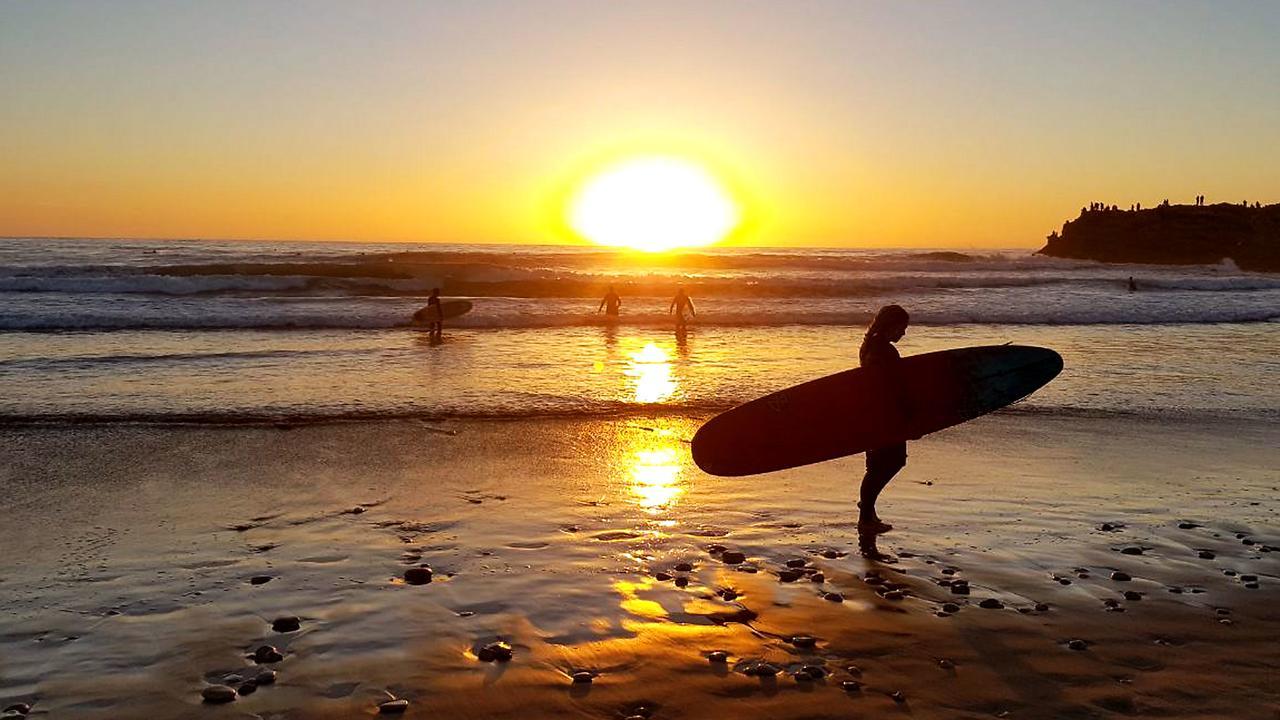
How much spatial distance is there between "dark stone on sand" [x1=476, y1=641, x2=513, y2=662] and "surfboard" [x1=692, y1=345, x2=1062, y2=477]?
11.2 feet

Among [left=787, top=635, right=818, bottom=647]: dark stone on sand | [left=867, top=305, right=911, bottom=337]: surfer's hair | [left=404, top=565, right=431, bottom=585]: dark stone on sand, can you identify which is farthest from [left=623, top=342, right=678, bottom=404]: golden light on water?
[left=787, top=635, right=818, bottom=647]: dark stone on sand

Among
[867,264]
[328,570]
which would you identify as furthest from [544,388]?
[867,264]

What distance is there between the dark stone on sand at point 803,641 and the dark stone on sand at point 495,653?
5.13ft

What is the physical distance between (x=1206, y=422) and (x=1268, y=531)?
5.36 meters

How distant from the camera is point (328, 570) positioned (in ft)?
20.8

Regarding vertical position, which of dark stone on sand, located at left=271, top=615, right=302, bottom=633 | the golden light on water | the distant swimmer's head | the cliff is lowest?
the golden light on water

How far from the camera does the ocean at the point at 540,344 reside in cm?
1373

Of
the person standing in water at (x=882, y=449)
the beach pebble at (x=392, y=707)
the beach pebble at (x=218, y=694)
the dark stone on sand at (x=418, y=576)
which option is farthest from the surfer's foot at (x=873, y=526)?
the beach pebble at (x=218, y=694)

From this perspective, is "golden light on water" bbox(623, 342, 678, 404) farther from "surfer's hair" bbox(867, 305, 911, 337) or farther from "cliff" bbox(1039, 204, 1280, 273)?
"cliff" bbox(1039, 204, 1280, 273)

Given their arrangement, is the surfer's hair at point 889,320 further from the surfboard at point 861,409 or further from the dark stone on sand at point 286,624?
the dark stone on sand at point 286,624

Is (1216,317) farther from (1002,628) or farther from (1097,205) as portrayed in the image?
(1097,205)

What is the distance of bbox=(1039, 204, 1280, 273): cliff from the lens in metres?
83.0

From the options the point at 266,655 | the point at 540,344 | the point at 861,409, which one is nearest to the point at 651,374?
the point at 540,344

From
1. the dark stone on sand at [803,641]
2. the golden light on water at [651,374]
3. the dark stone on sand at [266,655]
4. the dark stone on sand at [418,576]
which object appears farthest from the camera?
the golden light on water at [651,374]
